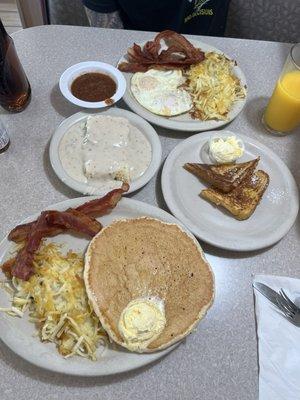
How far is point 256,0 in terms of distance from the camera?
2.28 meters

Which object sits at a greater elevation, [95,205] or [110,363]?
[95,205]

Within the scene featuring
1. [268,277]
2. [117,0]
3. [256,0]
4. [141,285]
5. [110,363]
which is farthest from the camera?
[256,0]

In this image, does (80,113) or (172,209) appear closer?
(172,209)

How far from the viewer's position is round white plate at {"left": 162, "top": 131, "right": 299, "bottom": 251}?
4.31ft

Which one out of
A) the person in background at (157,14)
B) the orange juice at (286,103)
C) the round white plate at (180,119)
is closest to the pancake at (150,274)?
the round white plate at (180,119)

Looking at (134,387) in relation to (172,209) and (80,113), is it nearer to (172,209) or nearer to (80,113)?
(172,209)

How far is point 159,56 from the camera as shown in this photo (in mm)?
1771

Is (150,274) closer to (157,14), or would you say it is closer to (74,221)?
(74,221)

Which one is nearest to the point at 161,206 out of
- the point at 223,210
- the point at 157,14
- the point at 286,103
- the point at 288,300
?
the point at 223,210

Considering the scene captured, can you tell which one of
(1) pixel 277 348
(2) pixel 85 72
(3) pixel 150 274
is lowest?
(1) pixel 277 348

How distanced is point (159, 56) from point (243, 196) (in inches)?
33.4

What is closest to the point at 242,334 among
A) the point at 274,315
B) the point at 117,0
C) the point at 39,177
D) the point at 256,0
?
the point at 274,315

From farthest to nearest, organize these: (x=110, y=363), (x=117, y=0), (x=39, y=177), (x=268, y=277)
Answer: (x=117, y=0) → (x=39, y=177) → (x=268, y=277) → (x=110, y=363)

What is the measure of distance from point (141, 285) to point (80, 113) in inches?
31.9
